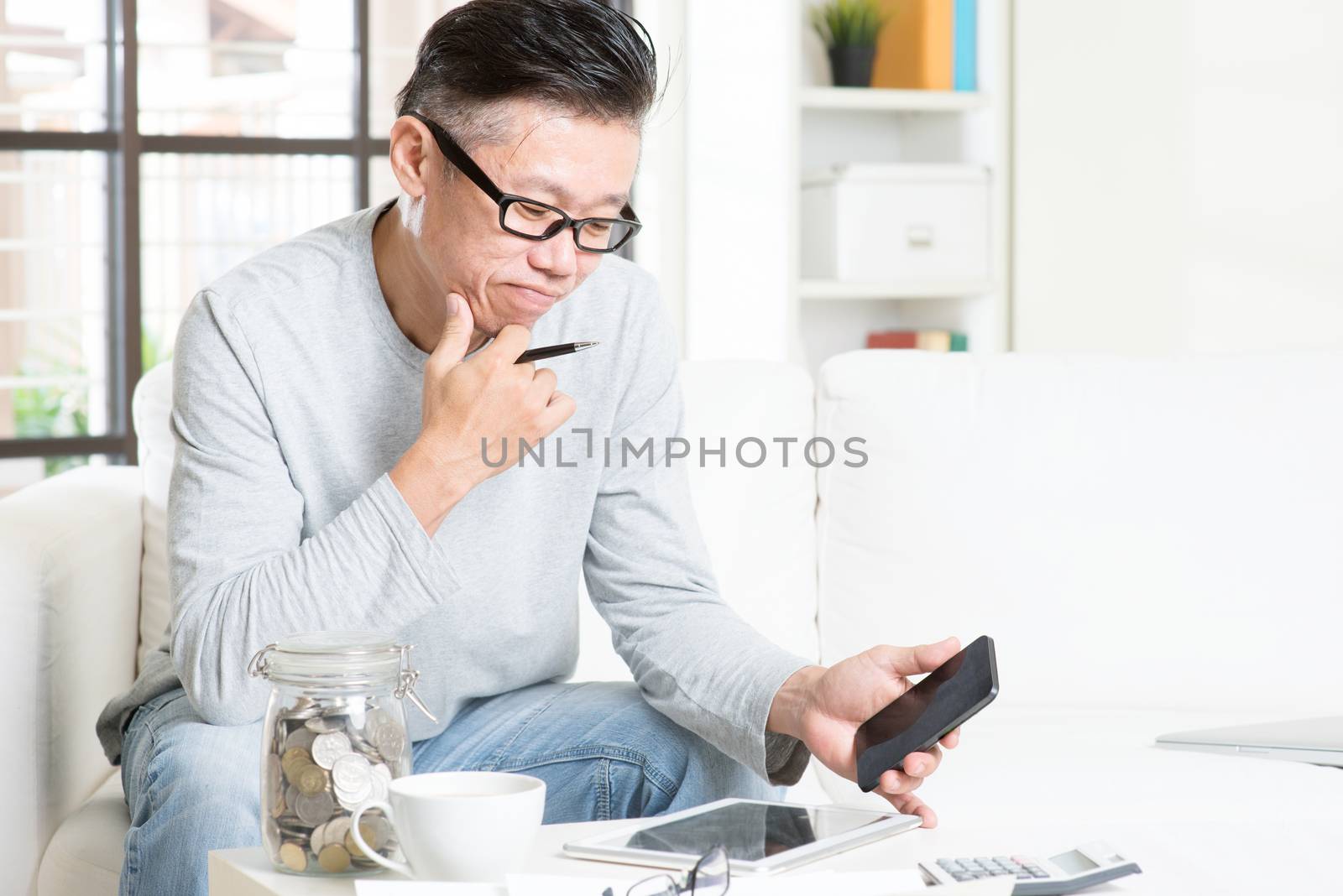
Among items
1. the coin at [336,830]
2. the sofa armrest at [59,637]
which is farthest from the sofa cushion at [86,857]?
the coin at [336,830]

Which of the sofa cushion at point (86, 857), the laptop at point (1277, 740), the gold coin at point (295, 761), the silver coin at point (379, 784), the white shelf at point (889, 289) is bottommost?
the sofa cushion at point (86, 857)

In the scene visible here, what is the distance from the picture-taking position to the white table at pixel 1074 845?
881 mm

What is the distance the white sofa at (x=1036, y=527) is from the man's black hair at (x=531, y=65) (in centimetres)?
66

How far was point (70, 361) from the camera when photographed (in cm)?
358

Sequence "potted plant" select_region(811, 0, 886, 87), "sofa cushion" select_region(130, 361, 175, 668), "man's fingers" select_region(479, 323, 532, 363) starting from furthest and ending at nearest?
"potted plant" select_region(811, 0, 886, 87), "sofa cushion" select_region(130, 361, 175, 668), "man's fingers" select_region(479, 323, 532, 363)

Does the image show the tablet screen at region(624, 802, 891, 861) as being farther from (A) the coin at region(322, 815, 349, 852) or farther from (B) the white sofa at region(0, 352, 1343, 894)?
(B) the white sofa at region(0, 352, 1343, 894)

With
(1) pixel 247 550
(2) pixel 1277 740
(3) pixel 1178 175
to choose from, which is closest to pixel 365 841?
(1) pixel 247 550

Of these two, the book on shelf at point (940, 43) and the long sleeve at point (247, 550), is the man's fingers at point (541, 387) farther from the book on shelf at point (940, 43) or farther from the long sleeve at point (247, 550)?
the book on shelf at point (940, 43)

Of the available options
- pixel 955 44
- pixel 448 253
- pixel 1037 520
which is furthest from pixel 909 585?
pixel 955 44

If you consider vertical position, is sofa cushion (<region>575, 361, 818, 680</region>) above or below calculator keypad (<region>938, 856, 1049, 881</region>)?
above

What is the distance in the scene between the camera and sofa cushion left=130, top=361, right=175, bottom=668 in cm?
171

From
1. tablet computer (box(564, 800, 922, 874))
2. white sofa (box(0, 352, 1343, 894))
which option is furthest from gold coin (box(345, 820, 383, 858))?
white sofa (box(0, 352, 1343, 894))

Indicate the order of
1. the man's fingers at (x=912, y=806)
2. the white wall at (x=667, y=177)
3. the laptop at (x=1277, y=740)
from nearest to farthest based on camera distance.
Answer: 1. the man's fingers at (x=912, y=806)
2. the laptop at (x=1277, y=740)
3. the white wall at (x=667, y=177)

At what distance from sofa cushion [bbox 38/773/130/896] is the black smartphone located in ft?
2.35
